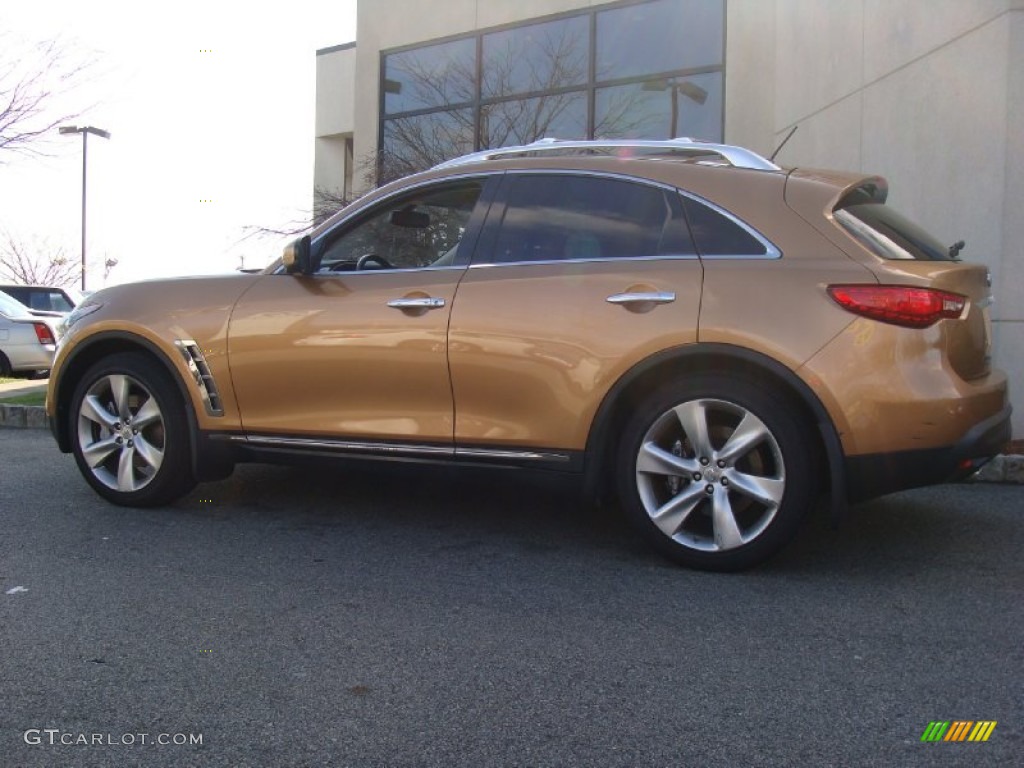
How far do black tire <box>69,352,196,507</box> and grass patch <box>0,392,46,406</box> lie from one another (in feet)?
14.6

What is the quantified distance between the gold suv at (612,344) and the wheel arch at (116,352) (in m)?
0.02

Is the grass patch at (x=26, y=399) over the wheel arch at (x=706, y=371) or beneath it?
beneath

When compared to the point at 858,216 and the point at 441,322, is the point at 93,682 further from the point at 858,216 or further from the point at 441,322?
the point at 858,216

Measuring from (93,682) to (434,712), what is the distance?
1.04 m

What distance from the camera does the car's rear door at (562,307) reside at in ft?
12.7

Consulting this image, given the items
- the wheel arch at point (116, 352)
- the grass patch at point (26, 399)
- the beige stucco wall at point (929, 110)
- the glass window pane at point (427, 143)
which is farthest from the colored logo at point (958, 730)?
the glass window pane at point (427, 143)

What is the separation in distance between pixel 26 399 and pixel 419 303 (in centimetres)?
685

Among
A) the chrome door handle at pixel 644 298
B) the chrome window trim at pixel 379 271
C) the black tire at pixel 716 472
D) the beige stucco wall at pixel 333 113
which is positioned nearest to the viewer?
the black tire at pixel 716 472

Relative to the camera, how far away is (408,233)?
4672 mm

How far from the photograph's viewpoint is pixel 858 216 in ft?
12.7

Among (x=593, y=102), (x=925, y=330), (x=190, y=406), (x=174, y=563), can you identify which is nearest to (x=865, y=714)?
(x=925, y=330)

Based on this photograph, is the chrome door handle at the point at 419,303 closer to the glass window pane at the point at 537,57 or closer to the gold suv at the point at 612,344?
the gold suv at the point at 612,344

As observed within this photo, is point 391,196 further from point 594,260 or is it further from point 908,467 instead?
point 908,467

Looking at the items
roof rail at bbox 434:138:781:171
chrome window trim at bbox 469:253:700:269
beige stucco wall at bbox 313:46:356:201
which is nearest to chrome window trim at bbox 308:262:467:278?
chrome window trim at bbox 469:253:700:269
